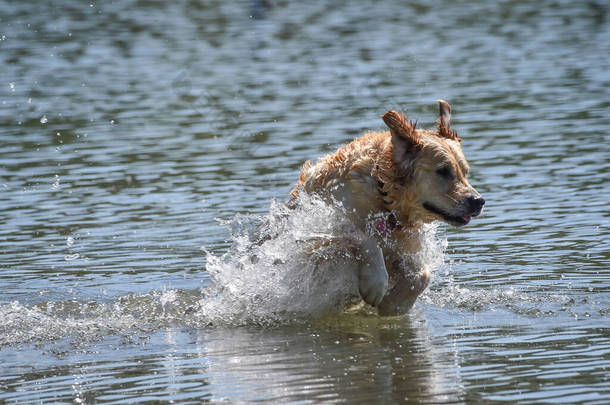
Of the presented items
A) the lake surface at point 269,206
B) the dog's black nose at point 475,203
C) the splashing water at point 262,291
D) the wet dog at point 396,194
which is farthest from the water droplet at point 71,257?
the dog's black nose at point 475,203

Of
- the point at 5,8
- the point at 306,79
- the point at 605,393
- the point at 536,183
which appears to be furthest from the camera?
the point at 5,8

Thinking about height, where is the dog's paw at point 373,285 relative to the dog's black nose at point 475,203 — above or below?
below

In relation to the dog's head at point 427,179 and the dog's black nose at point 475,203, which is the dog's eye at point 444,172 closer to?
the dog's head at point 427,179

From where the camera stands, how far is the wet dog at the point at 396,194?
8.22 m

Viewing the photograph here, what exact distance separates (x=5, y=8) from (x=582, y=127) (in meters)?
21.5

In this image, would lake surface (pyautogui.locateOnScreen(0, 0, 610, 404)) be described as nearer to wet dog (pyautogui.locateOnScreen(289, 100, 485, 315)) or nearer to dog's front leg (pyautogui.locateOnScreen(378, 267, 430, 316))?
dog's front leg (pyautogui.locateOnScreen(378, 267, 430, 316))

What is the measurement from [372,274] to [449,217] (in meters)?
0.75

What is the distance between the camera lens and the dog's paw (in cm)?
820

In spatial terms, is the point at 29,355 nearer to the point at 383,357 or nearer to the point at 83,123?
the point at 383,357

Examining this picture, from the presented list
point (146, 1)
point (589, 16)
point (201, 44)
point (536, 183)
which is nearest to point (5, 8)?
point (146, 1)

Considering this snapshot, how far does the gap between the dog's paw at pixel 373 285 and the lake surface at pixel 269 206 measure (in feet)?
0.98

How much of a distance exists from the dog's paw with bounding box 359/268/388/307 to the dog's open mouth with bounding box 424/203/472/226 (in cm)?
60

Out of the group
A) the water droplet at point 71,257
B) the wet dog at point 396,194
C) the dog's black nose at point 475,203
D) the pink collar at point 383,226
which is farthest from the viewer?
the water droplet at point 71,257

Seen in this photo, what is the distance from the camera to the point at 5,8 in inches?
1271
